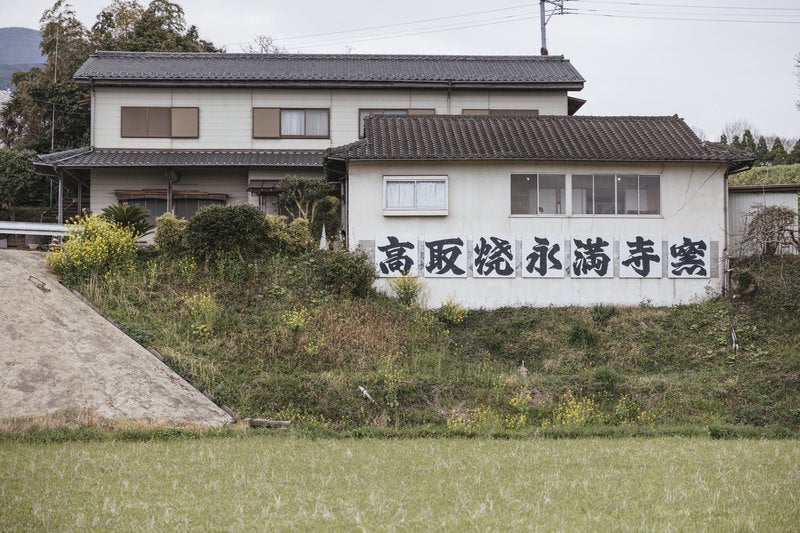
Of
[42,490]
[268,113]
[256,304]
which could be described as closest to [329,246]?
[256,304]

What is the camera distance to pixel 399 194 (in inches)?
880

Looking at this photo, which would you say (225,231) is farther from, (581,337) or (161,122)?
(161,122)

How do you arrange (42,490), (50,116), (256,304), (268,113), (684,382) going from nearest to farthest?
(42,490)
(684,382)
(256,304)
(268,113)
(50,116)

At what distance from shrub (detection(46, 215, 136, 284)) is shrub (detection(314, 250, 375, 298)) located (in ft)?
16.9

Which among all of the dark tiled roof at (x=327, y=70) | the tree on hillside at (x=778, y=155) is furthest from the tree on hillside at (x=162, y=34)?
the tree on hillside at (x=778, y=155)

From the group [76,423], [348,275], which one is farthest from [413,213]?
[76,423]

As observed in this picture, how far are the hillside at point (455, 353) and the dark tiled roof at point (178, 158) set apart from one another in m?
7.86

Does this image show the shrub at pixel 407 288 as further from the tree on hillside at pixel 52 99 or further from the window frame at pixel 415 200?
→ the tree on hillside at pixel 52 99

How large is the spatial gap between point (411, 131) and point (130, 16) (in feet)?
87.7

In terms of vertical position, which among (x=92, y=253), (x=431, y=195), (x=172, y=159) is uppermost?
(x=172, y=159)

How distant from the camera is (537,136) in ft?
77.3

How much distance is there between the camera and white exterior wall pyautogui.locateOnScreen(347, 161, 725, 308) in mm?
21984

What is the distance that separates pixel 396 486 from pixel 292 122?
77.2 feet

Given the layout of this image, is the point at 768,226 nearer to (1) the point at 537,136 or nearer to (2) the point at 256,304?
(1) the point at 537,136
